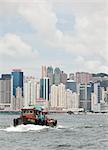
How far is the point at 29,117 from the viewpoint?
5359cm

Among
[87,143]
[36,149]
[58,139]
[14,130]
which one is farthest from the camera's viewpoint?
[14,130]

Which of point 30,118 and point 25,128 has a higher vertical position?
point 30,118

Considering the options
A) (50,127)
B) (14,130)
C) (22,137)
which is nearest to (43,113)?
(50,127)

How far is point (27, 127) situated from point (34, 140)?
12.3m

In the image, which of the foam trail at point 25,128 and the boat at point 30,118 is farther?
the boat at point 30,118

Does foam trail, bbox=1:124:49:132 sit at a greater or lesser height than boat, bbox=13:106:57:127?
lesser

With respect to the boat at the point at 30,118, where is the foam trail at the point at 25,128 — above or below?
below

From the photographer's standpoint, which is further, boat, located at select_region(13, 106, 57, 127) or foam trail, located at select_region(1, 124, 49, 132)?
boat, located at select_region(13, 106, 57, 127)

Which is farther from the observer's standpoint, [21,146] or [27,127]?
[27,127]

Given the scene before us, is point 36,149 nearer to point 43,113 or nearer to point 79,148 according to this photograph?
point 79,148

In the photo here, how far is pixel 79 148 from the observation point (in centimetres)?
3431

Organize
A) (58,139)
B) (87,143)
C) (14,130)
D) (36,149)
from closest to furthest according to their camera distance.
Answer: (36,149)
(87,143)
(58,139)
(14,130)

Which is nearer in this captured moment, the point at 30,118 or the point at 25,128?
the point at 25,128

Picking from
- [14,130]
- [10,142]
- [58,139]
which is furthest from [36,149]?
[14,130]
